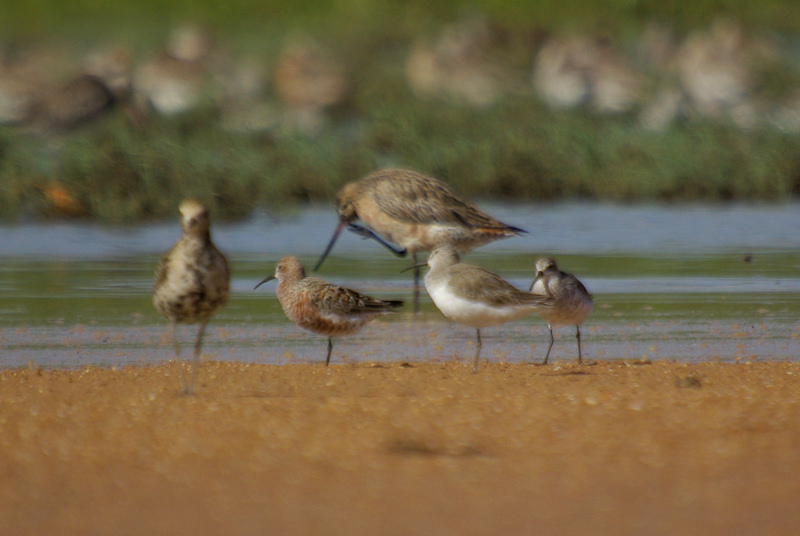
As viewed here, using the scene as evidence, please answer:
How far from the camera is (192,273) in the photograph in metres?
6.76

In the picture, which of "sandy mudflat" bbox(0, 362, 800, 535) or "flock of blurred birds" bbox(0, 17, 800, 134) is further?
"flock of blurred birds" bbox(0, 17, 800, 134)

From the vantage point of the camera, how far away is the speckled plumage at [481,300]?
26.2ft

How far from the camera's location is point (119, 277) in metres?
12.4

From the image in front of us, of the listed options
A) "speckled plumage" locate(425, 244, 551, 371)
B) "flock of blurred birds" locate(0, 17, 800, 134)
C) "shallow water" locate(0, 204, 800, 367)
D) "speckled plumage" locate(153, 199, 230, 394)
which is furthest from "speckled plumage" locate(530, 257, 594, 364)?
"flock of blurred birds" locate(0, 17, 800, 134)

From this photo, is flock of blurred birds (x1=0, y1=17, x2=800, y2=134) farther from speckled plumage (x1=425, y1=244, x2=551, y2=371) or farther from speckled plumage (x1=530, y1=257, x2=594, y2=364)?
speckled plumage (x1=425, y1=244, x2=551, y2=371)

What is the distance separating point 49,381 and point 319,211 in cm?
1246

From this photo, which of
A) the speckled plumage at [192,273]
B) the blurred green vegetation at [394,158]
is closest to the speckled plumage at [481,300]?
the speckled plumage at [192,273]

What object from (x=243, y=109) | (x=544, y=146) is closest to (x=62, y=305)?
(x=544, y=146)

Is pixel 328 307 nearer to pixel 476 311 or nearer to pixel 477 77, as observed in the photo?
pixel 476 311

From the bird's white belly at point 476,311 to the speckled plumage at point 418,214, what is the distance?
4.29 m

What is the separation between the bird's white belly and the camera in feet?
26.1

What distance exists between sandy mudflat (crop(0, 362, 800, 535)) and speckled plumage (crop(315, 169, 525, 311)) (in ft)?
17.7

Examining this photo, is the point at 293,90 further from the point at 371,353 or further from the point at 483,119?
the point at 371,353

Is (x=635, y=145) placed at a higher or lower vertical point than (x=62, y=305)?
higher
